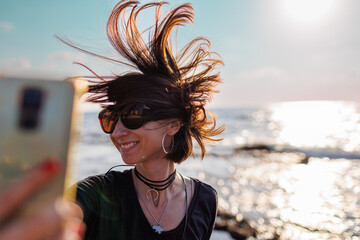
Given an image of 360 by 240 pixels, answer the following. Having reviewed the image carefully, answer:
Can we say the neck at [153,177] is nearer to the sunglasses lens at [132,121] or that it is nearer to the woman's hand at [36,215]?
the sunglasses lens at [132,121]

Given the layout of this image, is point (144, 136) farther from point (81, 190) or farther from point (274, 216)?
point (274, 216)

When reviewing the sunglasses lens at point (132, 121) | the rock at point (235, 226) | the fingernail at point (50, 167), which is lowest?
the rock at point (235, 226)

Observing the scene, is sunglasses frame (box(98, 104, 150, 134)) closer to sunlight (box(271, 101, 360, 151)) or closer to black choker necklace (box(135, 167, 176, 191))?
black choker necklace (box(135, 167, 176, 191))

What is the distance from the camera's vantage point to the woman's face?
2.73m

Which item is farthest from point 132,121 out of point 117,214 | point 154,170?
point 117,214

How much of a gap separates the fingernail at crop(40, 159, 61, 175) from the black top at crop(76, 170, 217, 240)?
5.20ft

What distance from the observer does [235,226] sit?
7137 mm

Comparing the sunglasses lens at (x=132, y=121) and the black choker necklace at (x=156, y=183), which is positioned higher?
the sunglasses lens at (x=132, y=121)

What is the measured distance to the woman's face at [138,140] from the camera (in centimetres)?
273

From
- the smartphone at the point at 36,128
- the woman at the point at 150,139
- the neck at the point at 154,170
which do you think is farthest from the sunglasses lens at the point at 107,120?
the smartphone at the point at 36,128

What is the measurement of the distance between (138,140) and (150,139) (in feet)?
0.40

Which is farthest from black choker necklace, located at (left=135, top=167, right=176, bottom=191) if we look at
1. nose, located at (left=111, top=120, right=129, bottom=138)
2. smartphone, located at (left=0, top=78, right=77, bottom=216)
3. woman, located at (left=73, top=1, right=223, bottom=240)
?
smartphone, located at (left=0, top=78, right=77, bottom=216)

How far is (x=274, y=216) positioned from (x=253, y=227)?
1.04 meters

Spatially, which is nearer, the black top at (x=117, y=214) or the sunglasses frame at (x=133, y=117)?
the black top at (x=117, y=214)
